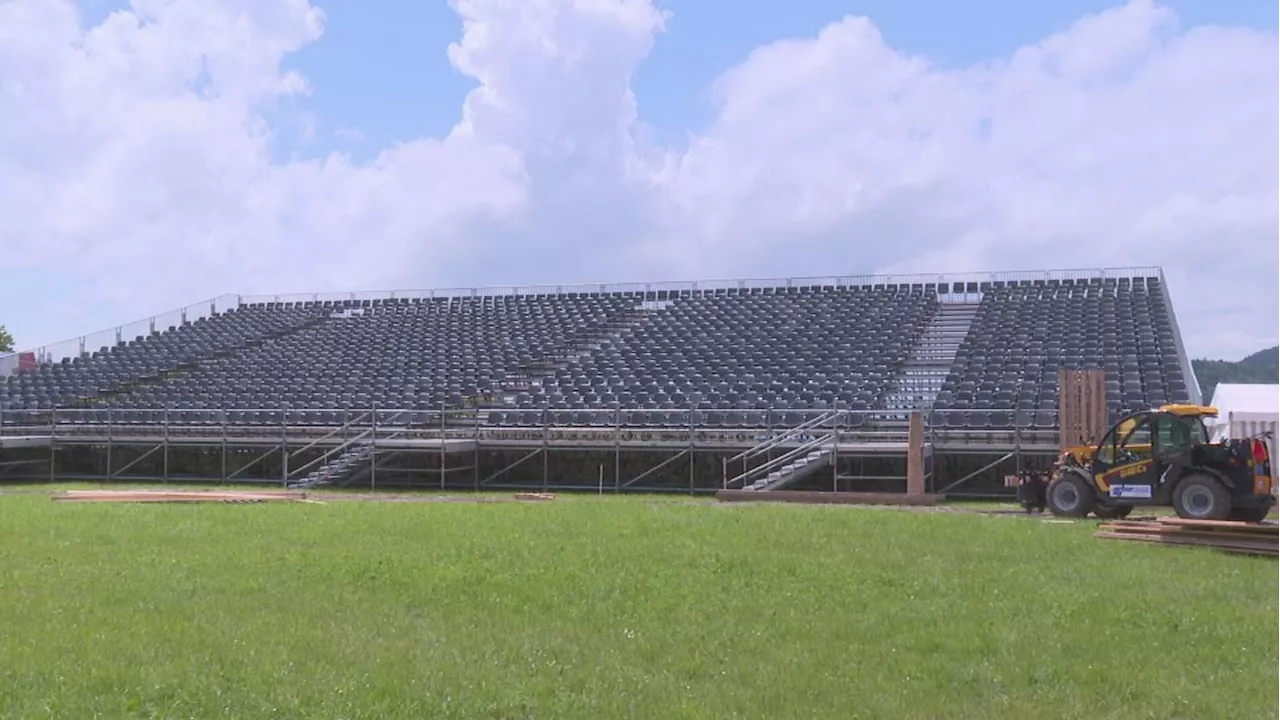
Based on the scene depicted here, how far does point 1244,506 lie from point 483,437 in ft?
55.2

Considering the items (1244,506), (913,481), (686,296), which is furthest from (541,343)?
(1244,506)

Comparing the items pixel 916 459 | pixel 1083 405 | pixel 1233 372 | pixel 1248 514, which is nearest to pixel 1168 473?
pixel 1248 514

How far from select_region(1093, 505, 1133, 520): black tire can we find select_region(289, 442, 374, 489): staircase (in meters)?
15.9

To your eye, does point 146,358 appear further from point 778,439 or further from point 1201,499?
point 1201,499

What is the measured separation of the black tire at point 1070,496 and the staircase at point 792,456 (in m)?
5.92

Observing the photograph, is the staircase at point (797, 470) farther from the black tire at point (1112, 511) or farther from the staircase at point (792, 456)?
the black tire at point (1112, 511)

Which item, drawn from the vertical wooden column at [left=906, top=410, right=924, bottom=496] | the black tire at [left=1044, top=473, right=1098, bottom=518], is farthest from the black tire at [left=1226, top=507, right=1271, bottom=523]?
the vertical wooden column at [left=906, top=410, right=924, bottom=496]

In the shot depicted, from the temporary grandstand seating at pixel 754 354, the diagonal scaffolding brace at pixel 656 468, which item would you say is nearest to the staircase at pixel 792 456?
the diagonal scaffolding brace at pixel 656 468

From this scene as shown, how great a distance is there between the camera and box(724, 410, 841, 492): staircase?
2361 cm

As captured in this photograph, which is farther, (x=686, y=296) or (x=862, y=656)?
(x=686, y=296)

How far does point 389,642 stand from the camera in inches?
313

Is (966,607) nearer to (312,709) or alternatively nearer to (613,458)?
(312,709)

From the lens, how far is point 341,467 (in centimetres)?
2733

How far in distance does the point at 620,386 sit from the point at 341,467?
25.3 feet
